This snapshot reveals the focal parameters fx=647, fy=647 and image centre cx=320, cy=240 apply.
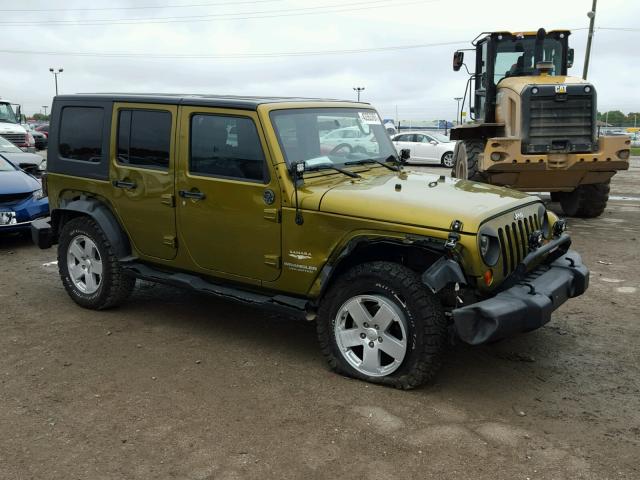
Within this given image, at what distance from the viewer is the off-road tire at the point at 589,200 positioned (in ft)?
35.5

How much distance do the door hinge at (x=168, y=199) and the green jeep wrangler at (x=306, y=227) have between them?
1cm

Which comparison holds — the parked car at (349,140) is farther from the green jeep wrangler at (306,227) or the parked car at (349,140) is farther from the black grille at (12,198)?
the black grille at (12,198)

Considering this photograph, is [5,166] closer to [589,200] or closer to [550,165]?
[550,165]

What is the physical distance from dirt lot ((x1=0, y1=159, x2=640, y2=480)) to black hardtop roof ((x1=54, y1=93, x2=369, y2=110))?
72.5 inches

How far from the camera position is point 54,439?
11.8 ft

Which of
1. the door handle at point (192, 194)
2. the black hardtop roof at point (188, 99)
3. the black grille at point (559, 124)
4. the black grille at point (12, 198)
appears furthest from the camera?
the black grille at point (559, 124)

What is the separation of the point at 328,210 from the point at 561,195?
28.2 feet

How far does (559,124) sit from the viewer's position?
10.1 metres

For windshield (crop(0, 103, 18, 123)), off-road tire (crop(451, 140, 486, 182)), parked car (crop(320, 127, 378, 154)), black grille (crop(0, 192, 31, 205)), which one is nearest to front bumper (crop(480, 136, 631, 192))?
off-road tire (crop(451, 140, 486, 182))

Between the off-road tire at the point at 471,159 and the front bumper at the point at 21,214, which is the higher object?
the off-road tire at the point at 471,159

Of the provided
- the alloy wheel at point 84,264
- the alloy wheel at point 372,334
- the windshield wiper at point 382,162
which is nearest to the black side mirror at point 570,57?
the windshield wiper at point 382,162

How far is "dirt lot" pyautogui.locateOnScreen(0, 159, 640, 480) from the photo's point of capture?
11.0ft

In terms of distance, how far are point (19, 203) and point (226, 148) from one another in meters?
5.08

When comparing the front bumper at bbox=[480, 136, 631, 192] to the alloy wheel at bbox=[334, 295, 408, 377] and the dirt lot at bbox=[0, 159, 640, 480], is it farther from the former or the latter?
the alloy wheel at bbox=[334, 295, 408, 377]
